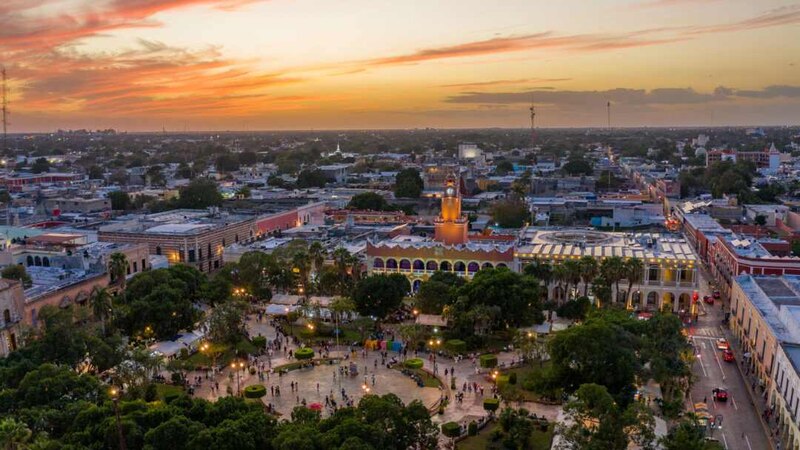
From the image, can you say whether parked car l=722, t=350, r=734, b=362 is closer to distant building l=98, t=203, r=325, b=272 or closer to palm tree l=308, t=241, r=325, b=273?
palm tree l=308, t=241, r=325, b=273

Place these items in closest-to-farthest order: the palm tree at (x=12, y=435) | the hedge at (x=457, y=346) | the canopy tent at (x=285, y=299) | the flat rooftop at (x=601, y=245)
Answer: the palm tree at (x=12, y=435)
the hedge at (x=457, y=346)
the canopy tent at (x=285, y=299)
the flat rooftop at (x=601, y=245)

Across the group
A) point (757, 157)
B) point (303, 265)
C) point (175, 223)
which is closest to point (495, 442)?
point (303, 265)

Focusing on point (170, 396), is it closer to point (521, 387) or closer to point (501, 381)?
point (501, 381)

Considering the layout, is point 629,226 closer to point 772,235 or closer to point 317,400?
point 772,235

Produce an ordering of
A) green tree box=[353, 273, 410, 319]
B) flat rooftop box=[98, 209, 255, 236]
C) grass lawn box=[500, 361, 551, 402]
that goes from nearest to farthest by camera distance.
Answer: grass lawn box=[500, 361, 551, 402]
green tree box=[353, 273, 410, 319]
flat rooftop box=[98, 209, 255, 236]

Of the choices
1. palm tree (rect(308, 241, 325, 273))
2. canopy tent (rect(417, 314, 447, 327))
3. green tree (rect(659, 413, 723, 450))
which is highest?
palm tree (rect(308, 241, 325, 273))

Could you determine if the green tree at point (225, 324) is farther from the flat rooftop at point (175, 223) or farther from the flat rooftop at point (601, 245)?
the flat rooftop at point (601, 245)

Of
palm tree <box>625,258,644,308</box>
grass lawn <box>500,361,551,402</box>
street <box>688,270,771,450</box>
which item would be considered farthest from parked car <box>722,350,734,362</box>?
grass lawn <box>500,361,551,402</box>

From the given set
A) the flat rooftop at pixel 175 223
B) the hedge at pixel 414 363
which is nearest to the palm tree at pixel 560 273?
the hedge at pixel 414 363
